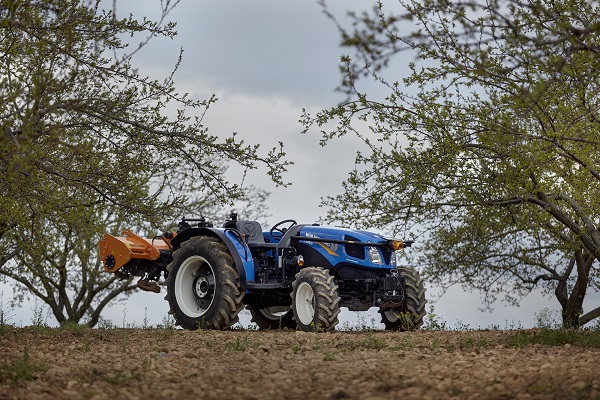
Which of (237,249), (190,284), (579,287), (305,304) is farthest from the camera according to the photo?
(579,287)

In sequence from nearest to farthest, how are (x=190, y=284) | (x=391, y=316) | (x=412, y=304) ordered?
(x=412, y=304)
(x=391, y=316)
(x=190, y=284)

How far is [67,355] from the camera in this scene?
28.8 ft

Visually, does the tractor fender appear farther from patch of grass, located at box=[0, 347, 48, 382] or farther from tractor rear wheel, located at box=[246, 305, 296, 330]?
patch of grass, located at box=[0, 347, 48, 382]

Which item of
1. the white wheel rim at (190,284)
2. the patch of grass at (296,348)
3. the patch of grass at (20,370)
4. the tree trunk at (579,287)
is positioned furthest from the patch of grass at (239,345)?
the tree trunk at (579,287)

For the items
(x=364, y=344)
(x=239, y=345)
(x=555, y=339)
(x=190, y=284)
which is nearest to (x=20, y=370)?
(x=239, y=345)

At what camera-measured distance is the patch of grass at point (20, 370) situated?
7254 mm

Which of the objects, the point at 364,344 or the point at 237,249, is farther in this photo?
the point at 237,249

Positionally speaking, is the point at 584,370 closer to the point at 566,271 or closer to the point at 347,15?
the point at 347,15

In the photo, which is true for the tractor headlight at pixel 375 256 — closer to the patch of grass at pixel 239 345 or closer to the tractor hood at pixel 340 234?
the tractor hood at pixel 340 234

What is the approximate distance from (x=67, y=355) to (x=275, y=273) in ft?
12.1

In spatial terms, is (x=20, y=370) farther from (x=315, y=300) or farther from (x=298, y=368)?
(x=315, y=300)

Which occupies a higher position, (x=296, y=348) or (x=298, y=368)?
(x=296, y=348)

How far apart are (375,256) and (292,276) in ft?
4.17

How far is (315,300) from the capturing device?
1041cm
